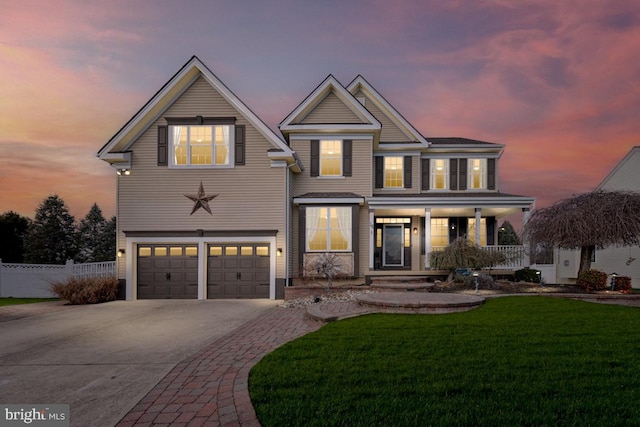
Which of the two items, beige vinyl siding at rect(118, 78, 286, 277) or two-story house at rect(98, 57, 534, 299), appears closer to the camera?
two-story house at rect(98, 57, 534, 299)

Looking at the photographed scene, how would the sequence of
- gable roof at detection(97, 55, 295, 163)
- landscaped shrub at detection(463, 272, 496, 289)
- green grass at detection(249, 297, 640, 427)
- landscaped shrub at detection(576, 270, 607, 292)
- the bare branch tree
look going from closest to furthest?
1. green grass at detection(249, 297, 640, 427)
2. the bare branch tree
3. landscaped shrub at detection(576, 270, 607, 292)
4. landscaped shrub at detection(463, 272, 496, 289)
5. gable roof at detection(97, 55, 295, 163)

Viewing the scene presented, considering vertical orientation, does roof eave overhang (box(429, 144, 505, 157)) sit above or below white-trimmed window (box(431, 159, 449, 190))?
above

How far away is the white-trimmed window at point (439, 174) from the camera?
773 inches

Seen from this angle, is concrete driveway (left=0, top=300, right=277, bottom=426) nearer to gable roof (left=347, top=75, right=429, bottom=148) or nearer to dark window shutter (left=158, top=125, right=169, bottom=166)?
dark window shutter (left=158, top=125, right=169, bottom=166)

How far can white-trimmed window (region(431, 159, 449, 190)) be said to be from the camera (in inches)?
773

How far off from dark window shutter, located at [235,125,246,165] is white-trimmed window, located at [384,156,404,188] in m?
7.76

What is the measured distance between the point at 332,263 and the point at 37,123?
17783 mm

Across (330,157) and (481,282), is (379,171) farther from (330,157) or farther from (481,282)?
(481,282)

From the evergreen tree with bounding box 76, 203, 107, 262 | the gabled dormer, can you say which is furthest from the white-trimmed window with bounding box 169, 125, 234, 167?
the evergreen tree with bounding box 76, 203, 107, 262

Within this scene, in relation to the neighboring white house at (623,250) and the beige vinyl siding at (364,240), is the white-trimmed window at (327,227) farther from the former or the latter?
the neighboring white house at (623,250)

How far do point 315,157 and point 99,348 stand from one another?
12407mm

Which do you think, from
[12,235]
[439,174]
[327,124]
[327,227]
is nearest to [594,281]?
[439,174]

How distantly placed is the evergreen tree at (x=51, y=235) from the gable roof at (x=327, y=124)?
39.5m

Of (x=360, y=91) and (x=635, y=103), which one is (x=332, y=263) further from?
(x=635, y=103)
